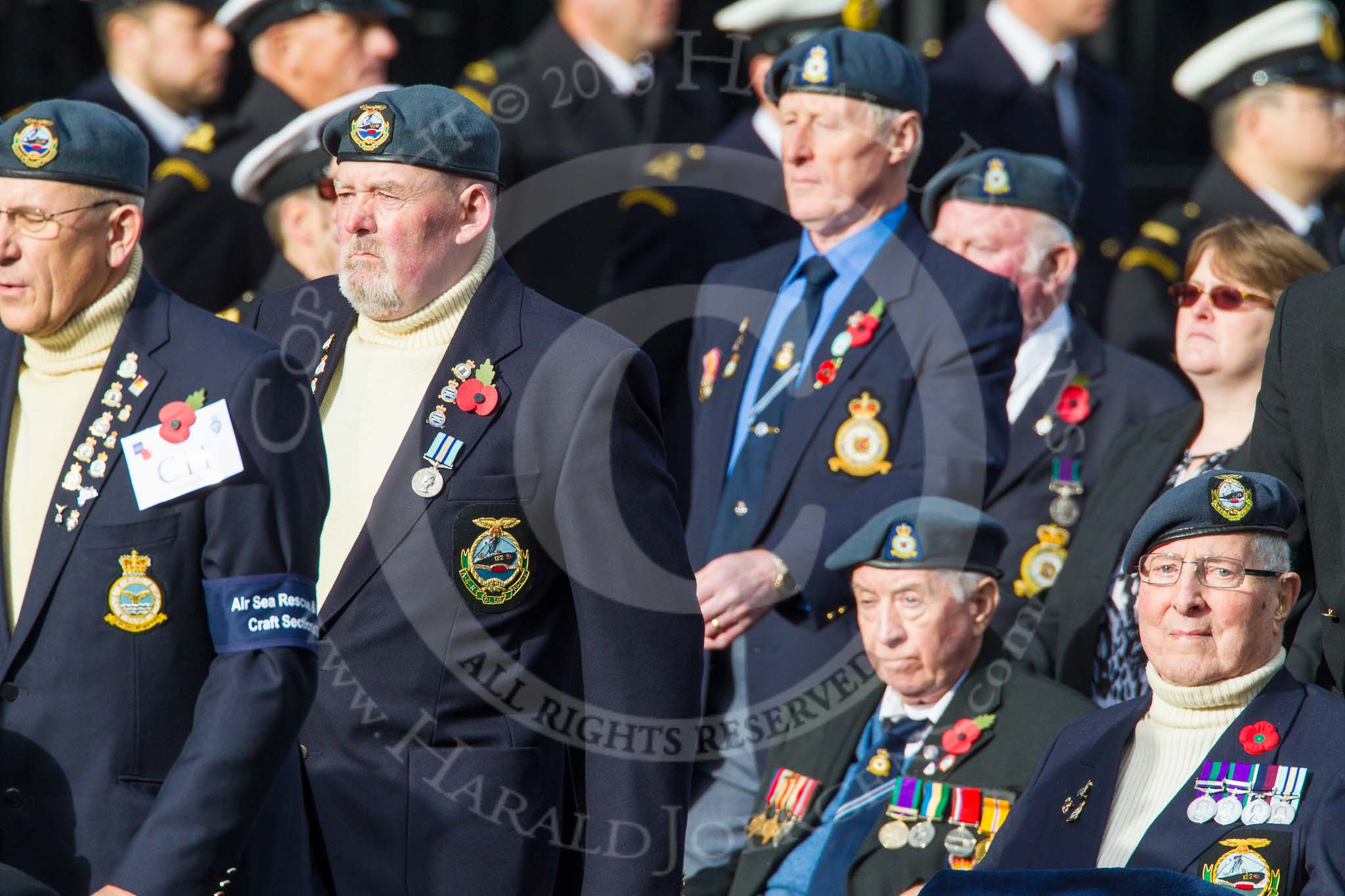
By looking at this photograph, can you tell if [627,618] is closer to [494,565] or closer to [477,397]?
[494,565]

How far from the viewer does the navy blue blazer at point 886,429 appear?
526 centimetres

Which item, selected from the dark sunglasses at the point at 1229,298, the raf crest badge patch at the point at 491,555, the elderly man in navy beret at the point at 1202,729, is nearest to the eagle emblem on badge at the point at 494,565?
the raf crest badge patch at the point at 491,555

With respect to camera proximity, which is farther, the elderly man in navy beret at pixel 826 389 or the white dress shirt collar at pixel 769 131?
the white dress shirt collar at pixel 769 131

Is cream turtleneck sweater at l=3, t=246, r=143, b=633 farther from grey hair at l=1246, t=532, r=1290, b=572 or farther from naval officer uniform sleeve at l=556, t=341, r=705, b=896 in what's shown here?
grey hair at l=1246, t=532, r=1290, b=572

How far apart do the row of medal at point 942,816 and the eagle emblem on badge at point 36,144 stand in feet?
8.00

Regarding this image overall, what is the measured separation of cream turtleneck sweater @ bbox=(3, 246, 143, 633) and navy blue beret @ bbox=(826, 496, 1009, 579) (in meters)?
1.98

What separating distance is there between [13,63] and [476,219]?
4.89 meters

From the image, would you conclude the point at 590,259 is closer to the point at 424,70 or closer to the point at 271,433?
the point at 424,70

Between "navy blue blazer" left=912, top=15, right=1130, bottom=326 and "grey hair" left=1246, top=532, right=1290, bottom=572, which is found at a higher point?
"navy blue blazer" left=912, top=15, right=1130, bottom=326

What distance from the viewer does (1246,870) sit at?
3.97 meters

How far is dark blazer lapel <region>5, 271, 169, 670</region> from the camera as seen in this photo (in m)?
3.61

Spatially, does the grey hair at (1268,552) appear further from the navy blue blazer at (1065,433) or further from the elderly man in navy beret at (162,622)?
the elderly man in navy beret at (162,622)

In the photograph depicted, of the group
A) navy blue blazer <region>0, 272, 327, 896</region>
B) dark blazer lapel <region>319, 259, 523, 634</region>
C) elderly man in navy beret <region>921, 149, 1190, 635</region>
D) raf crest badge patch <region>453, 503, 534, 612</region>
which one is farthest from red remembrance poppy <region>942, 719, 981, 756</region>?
navy blue blazer <region>0, 272, 327, 896</region>

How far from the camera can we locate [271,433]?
3.66 metres
